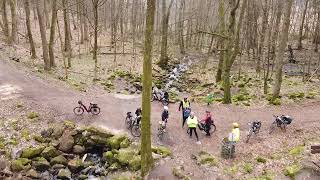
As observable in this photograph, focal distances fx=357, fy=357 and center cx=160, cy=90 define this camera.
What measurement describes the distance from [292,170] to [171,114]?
8.40 m

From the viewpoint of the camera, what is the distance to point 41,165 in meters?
16.7

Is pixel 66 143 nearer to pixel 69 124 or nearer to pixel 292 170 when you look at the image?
pixel 69 124

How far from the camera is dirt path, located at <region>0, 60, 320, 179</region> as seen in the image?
1697 centimetres

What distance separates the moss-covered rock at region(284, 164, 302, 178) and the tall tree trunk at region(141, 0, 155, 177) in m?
5.70

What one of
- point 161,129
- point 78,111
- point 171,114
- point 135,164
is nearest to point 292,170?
point 161,129

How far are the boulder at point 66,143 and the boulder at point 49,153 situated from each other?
404mm

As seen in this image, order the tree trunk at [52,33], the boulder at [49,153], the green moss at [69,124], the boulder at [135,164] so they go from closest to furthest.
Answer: the boulder at [135,164] < the boulder at [49,153] < the green moss at [69,124] < the tree trunk at [52,33]

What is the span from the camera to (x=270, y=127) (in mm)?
18625

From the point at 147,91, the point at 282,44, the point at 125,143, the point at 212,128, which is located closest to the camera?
the point at 147,91

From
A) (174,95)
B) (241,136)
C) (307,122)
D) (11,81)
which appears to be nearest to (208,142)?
(241,136)

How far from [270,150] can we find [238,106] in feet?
21.4

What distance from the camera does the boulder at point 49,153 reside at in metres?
17.2

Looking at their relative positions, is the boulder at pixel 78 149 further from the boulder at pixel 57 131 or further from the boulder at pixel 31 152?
the boulder at pixel 31 152

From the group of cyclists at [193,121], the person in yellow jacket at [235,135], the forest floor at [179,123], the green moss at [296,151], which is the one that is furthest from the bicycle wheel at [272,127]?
the person in yellow jacket at [235,135]
